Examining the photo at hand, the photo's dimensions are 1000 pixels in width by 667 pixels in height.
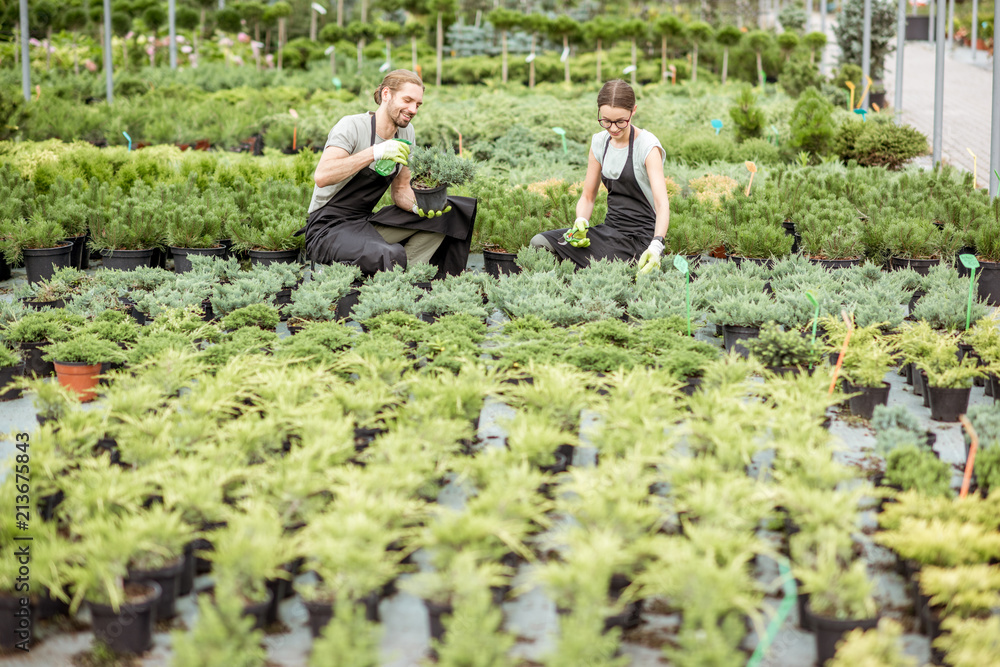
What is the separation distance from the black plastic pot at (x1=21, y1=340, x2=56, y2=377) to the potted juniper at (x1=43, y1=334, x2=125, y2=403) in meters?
0.32

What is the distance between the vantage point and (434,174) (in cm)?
564

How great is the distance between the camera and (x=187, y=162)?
8.03 metres

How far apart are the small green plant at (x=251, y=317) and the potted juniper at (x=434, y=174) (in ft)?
4.42

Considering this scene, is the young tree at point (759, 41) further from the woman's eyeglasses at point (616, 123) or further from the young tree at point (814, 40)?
the woman's eyeglasses at point (616, 123)

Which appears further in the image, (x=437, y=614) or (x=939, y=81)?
(x=939, y=81)

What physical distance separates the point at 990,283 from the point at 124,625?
557cm

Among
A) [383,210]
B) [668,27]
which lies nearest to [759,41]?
[668,27]

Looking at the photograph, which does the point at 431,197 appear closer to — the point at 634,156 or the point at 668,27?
the point at 634,156

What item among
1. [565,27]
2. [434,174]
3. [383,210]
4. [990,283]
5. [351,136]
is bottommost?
[990,283]

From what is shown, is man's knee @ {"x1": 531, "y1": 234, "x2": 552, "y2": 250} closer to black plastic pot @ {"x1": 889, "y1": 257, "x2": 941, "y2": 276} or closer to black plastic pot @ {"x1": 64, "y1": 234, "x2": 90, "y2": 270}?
black plastic pot @ {"x1": 889, "y1": 257, "x2": 941, "y2": 276}

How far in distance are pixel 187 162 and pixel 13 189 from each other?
155cm

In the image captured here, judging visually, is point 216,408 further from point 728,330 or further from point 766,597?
point 728,330

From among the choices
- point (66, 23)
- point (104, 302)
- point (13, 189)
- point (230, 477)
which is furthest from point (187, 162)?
point (66, 23)

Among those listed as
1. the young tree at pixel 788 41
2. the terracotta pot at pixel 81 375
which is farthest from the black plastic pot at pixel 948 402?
the young tree at pixel 788 41
